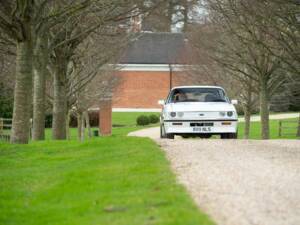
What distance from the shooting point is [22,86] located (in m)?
17.1

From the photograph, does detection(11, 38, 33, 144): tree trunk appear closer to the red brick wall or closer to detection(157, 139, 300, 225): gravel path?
detection(157, 139, 300, 225): gravel path

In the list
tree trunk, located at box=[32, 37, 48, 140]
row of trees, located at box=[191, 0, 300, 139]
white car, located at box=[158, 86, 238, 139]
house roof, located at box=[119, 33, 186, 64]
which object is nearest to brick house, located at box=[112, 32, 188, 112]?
house roof, located at box=[119, 33, 186, 64]

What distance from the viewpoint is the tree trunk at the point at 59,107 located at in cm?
2231

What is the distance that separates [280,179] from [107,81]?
2548 cm

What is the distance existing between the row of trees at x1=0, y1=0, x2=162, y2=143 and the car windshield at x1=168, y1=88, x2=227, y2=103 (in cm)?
241

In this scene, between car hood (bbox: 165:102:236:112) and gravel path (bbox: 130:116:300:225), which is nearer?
gravel path (bbox: 130:116:300:225)

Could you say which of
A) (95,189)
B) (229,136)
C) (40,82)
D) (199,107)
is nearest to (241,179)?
(95,189)

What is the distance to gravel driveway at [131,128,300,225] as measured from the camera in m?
7.45

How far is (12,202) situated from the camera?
910 centimetres

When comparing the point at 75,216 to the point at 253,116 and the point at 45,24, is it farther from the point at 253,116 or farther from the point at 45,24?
the point at 253,116

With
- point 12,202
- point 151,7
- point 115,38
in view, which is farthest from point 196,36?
point 12,202

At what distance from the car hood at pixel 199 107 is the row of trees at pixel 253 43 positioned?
2829mm

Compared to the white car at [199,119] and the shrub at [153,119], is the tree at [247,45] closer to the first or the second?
the white car at [199,119]

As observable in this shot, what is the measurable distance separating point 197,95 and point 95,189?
10912mm
